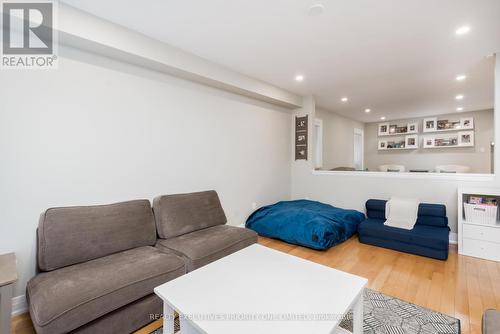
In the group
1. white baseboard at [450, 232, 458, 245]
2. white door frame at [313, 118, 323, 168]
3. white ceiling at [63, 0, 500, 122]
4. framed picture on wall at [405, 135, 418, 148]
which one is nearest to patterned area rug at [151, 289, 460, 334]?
white baseboard at [450, 232, 458, 245]

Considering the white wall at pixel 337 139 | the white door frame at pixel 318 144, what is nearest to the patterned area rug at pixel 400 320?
the white door frame at pixel 318 144

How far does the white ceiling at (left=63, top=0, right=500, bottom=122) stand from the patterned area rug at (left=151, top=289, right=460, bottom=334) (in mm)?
2461

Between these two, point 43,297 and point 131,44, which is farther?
point 131,44

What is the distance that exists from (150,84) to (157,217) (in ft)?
4.93

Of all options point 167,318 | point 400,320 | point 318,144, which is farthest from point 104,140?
point 318,144

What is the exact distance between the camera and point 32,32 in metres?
1.96

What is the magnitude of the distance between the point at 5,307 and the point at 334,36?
3.24 m

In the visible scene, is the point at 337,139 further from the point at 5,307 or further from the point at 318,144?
the point at 5,307

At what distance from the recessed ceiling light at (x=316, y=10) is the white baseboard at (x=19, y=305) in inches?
132

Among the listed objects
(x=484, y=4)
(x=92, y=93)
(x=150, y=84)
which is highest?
(x=484, y=4)

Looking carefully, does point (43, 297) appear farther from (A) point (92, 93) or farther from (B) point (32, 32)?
(B) point (32, 32)

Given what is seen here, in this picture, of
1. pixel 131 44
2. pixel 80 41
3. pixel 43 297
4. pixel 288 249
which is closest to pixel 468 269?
pixel 288 249

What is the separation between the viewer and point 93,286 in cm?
149

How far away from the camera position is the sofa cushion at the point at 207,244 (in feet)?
6.85
